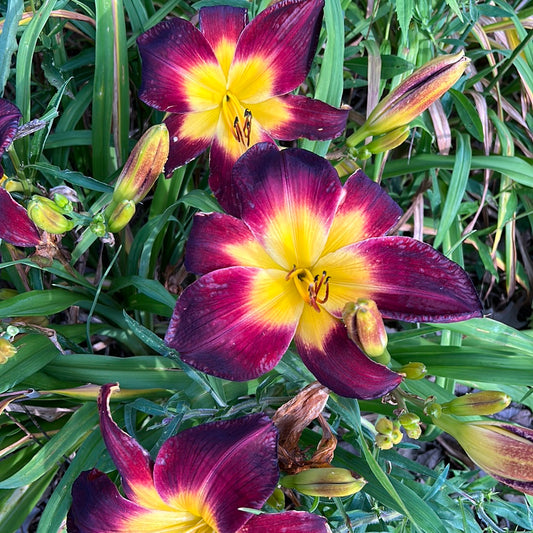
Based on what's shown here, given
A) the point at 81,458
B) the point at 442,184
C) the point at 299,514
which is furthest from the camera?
the point at 442,184

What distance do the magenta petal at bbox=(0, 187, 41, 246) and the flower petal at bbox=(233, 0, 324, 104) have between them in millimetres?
489

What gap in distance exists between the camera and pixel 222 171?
3.71 feet

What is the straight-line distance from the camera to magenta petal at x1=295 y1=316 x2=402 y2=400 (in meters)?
0.87

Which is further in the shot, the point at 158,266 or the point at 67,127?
the point at 158,266

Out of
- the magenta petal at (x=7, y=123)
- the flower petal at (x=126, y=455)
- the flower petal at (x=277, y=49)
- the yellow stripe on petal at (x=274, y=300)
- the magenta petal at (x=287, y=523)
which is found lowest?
the magenta petal at (x=287, y=523)

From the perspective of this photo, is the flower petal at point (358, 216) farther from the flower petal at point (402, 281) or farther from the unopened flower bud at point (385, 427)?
the unopened flower bud at point (385, 427)

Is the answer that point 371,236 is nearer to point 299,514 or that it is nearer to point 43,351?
point 299,514

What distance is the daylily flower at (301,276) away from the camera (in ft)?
2.96

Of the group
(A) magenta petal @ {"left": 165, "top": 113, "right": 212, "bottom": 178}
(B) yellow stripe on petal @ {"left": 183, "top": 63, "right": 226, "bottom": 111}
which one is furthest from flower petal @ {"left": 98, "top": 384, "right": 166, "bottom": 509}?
(B) yellow stripe on petal @ {"left": 183, "top": 63, "right": 226, "bottom": 111}

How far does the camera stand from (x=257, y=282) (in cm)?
96

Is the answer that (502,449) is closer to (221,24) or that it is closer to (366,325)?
(366,325)

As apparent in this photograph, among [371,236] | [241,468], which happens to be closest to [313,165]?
[371,236]

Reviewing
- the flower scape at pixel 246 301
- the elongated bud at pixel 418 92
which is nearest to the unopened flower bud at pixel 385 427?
the flower scape at pixel 246 301

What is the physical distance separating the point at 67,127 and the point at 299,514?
43.8 inches
